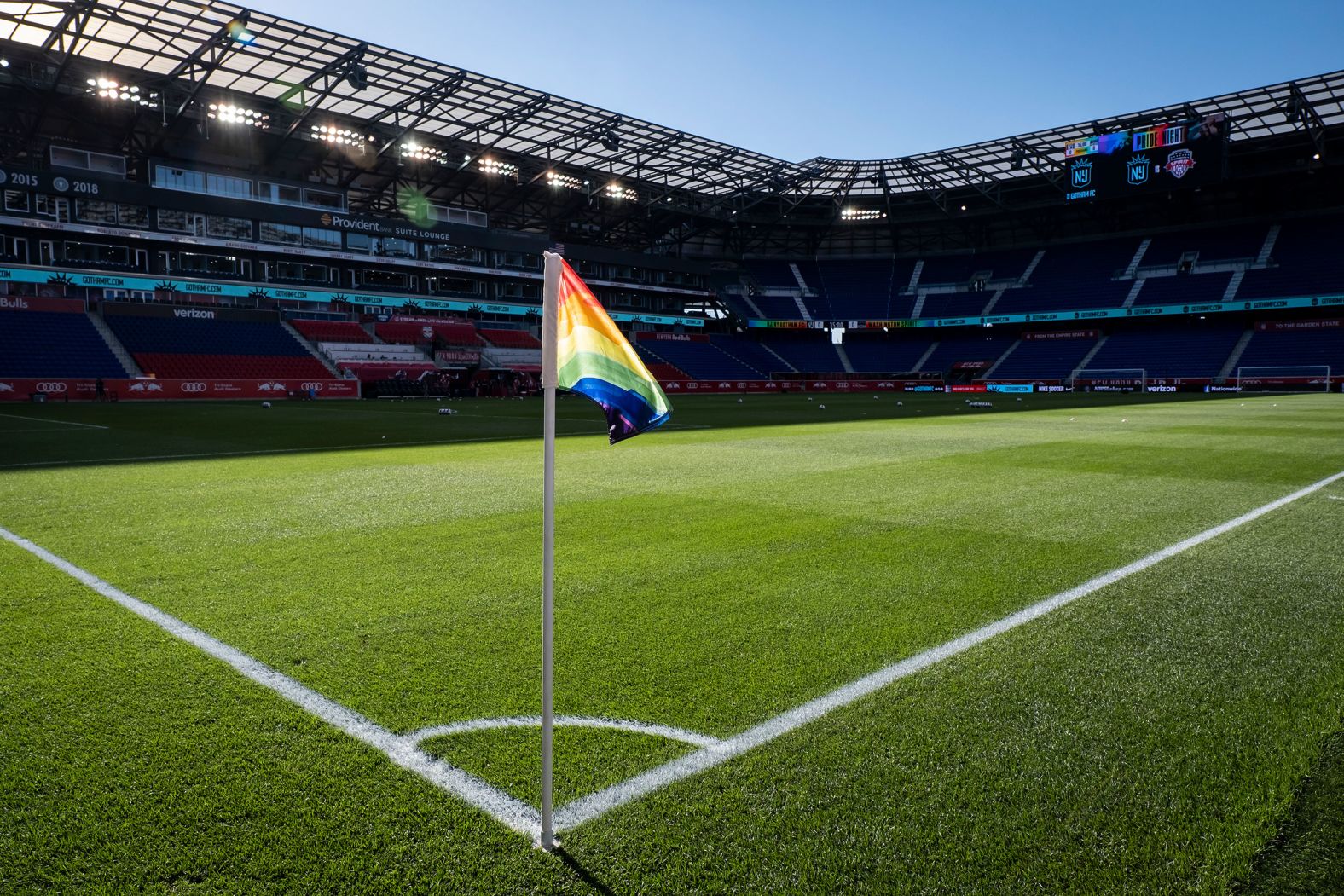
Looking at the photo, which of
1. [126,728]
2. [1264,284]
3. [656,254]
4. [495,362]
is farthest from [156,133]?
[1264,284]

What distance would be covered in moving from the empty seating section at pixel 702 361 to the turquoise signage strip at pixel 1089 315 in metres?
6.65

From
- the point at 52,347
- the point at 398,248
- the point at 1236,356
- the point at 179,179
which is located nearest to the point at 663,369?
the point at 398,248

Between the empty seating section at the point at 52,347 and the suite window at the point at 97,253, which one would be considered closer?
the empty seating section at the point at 52,347

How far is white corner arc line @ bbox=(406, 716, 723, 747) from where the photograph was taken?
3150 millimetres

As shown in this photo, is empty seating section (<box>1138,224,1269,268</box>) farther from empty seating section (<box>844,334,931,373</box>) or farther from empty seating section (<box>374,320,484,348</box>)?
empty seating section (<box>374,320,484,348</box>)

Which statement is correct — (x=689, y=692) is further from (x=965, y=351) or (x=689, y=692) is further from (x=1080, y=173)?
(x=965, y=351)

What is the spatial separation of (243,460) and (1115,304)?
68669mm

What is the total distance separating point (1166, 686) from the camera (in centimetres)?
371

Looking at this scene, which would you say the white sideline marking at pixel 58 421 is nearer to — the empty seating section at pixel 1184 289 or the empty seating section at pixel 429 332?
the empty seating section at pixel 429 332

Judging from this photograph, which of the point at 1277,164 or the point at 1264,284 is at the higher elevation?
the point at 1277,164

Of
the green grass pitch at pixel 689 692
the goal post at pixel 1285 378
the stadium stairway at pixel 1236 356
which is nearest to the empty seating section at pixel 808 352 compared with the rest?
the stadium stairway at pixel 1236 356

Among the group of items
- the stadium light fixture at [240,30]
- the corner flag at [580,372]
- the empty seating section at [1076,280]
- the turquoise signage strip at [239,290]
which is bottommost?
the corner flag at [580,372]

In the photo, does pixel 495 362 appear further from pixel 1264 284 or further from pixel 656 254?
pixel 1264 284

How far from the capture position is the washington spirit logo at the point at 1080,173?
54062 millimetres
